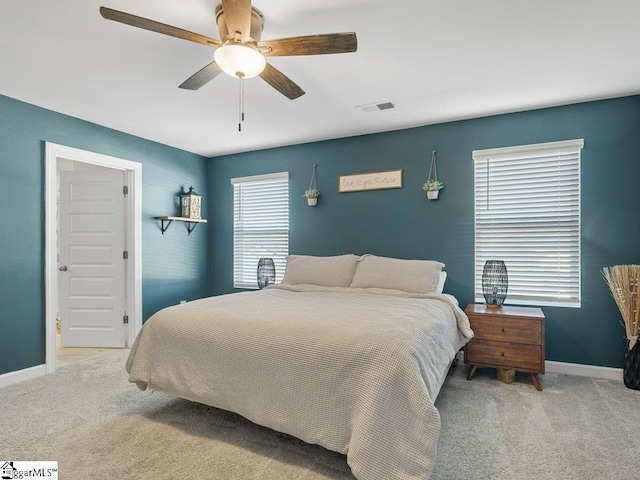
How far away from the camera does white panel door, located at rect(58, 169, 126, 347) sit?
424 cm

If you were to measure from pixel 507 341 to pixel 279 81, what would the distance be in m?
2.64

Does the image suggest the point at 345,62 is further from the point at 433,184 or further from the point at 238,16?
the point at 433,184

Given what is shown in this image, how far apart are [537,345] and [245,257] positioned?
3.51 meters

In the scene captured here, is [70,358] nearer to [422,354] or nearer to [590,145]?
[422,354]

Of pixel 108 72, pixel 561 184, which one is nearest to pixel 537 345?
pixel 561 184

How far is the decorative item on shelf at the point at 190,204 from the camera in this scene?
4727 mm

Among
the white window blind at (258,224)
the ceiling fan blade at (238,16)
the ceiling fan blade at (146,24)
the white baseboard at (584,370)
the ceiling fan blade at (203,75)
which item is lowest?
the white baseboard at (584,370)

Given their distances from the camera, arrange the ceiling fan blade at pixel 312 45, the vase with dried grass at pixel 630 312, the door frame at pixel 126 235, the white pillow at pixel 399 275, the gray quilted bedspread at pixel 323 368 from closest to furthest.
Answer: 1. the gray quilted bedspread at pixel 323 368
2. the ceiling fan blade at pixel 312 45
3. the vase with dried grass at pixel 630 312
4. the white pillow at pixel 399 275
5. the door frame at pixel 126 235

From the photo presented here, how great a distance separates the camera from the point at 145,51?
2.40 m

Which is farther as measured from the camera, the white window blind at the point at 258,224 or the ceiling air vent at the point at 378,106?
the white window blind at the point at 258,224

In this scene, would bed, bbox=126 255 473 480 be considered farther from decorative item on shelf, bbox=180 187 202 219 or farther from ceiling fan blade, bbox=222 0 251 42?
decorative item on shelf, bbox=180 187 202 219

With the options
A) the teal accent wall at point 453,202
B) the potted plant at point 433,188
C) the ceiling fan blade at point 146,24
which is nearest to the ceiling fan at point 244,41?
the ceiling fan blade at point 146,24

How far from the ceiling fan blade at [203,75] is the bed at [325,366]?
146 cm

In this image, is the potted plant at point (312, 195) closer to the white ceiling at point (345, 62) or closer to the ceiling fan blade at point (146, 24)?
the white ceiling at point (345, 62)
